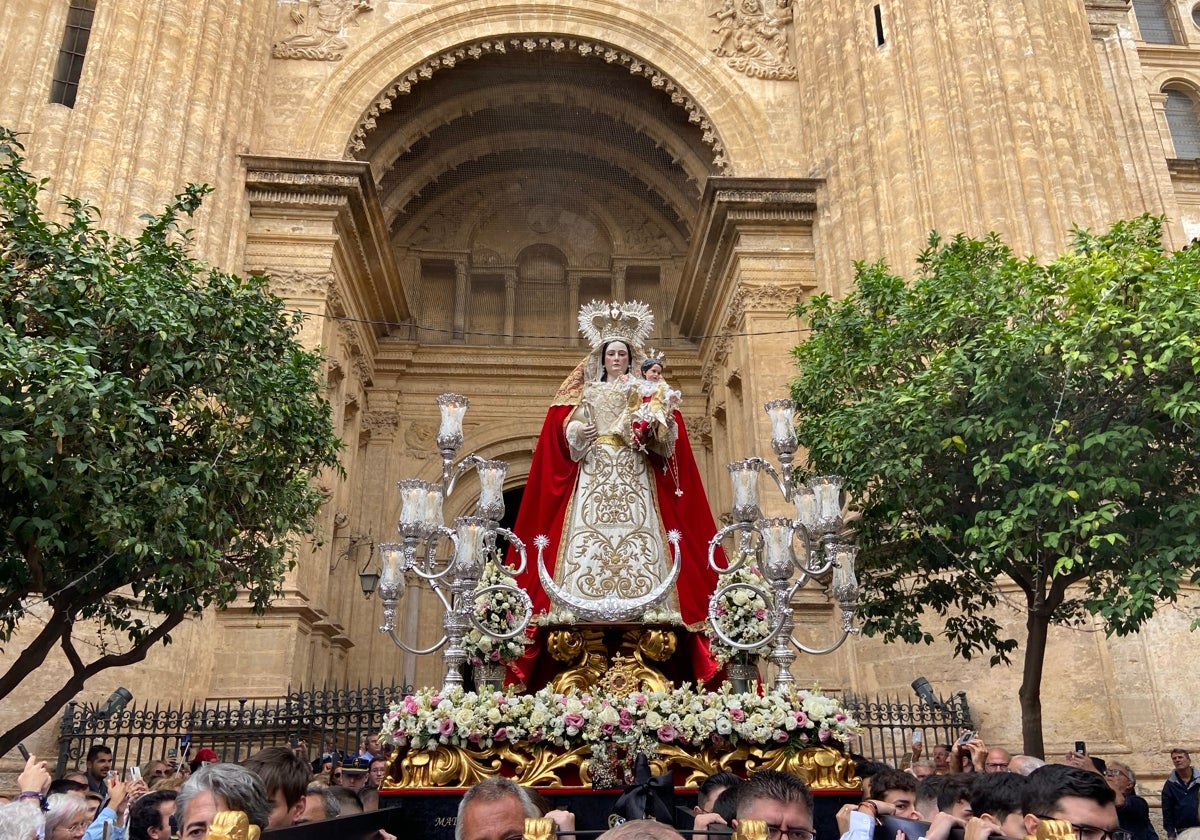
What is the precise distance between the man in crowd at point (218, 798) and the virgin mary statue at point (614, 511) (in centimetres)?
367

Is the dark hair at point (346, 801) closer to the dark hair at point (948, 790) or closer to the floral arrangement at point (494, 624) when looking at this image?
the floral arrangement at point (494, 624)

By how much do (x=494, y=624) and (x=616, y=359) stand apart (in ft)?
7.54

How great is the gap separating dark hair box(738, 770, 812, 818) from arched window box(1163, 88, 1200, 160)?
22110 mm

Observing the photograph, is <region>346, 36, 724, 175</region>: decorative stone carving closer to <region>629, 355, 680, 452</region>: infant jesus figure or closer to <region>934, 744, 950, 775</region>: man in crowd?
<region>629, 355, 680, 452</region>: infant jesus figure

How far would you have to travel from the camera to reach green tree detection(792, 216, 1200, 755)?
24.4 feet

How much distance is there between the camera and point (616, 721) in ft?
17.6

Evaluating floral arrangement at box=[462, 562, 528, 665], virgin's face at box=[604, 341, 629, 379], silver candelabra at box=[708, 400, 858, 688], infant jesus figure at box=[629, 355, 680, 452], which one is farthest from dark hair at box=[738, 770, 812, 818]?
virgin's face at box=[604, 341, 629, 379]

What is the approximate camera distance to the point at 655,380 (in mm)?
7164

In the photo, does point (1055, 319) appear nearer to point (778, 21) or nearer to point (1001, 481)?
point (1001, 481)

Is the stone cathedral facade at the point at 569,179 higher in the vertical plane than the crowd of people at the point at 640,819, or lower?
higher

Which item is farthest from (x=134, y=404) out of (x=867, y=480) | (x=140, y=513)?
(x=867, y=480)

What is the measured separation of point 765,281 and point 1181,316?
28.5ft

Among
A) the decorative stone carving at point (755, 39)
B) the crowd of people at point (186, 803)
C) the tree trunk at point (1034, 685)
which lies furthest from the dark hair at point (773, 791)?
the decorative stone carving at point (755, 39)

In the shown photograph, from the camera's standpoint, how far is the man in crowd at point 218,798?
265 centimetres
